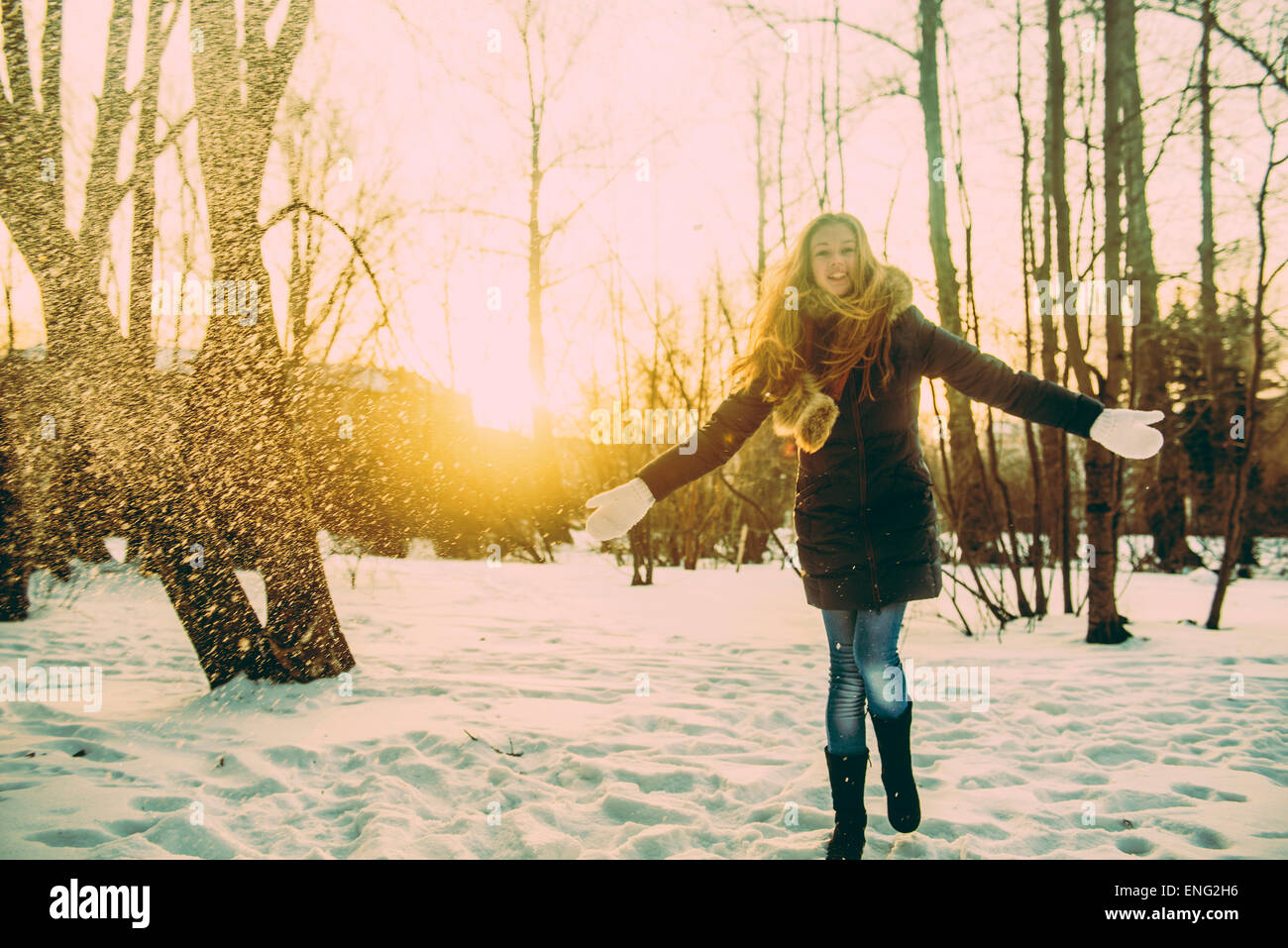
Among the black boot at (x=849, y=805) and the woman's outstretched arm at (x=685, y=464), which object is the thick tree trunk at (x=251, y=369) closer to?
the woman's outstretched arm at (x=685, y=464)

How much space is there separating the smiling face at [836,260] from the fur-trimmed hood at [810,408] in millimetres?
152

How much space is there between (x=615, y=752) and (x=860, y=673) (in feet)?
4.36

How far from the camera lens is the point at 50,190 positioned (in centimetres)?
356

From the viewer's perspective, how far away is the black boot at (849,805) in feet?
6.59

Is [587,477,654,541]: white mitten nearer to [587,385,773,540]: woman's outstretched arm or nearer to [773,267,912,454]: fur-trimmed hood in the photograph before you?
[587,385,773,540]: woman's outstretched arm

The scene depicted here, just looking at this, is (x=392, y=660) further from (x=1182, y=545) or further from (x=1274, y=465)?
(x=1274, y=465)

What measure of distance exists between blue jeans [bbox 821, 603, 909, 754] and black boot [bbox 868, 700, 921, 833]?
52mm

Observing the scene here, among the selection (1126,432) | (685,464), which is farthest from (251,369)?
(1126,432)

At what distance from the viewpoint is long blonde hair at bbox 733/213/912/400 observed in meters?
2.01

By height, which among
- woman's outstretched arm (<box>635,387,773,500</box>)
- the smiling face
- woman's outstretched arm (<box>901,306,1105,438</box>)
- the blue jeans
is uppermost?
the smiling face

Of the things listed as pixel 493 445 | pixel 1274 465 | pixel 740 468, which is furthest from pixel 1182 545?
pixel 493 445

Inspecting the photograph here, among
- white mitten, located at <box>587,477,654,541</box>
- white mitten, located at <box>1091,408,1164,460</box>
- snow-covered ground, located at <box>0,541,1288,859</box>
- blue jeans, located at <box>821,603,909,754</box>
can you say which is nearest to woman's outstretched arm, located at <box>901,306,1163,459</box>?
white mitten, located at <box>1091,408,1164,460</box>

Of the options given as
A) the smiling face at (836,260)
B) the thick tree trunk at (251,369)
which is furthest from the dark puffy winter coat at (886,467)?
the thick tree trunk at (251,369)
